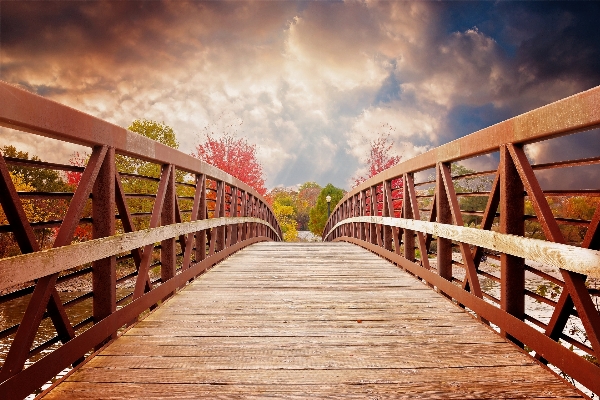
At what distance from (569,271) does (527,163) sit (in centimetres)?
78

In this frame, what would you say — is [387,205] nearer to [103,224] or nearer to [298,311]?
[298,311]

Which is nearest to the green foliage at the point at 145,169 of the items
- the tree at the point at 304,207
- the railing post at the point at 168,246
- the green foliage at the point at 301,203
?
the railing post at the point at 168,246

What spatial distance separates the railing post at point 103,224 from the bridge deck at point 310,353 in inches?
12.4

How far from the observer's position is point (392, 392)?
6.96 ft

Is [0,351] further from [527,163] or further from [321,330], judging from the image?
[527,163]

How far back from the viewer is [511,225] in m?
2.81

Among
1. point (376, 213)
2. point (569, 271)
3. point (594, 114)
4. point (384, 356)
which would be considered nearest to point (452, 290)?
point (384, 356)

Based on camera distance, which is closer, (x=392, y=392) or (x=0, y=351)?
(x=392, y=392)

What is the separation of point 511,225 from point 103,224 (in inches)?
113

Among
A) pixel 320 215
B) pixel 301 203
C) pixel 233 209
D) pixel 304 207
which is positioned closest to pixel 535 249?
pixel 233 209

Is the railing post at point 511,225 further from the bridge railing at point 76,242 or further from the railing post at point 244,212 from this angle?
the railing post at point 244,212

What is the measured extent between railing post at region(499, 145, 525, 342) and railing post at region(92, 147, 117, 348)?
9.04 feet

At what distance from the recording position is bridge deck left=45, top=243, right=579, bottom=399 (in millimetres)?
2152

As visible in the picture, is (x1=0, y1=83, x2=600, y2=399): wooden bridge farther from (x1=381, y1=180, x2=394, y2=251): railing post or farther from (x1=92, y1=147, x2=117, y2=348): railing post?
(x1=381, y1=180, x2=394, y2=251): railing post
